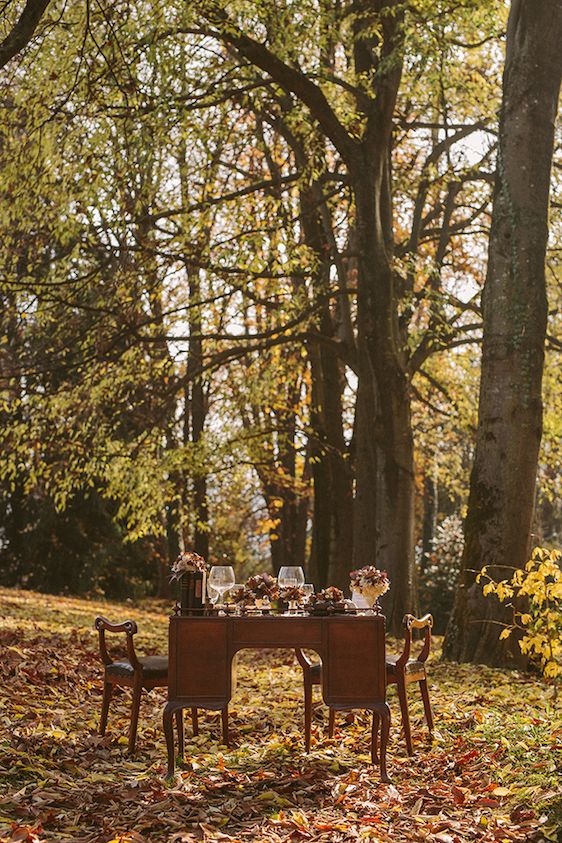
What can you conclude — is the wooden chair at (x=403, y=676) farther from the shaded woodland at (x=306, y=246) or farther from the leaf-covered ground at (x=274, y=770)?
the shaded woodland at (x=306, y=246)

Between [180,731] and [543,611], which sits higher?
[543,611]

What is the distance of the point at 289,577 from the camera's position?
6.93 m

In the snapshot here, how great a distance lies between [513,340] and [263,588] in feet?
16.1

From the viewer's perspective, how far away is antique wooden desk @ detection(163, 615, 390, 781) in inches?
259

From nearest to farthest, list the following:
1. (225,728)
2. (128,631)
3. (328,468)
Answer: (128,631), (225,728), (328,468)

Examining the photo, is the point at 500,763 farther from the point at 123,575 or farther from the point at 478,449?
the point at 123,575

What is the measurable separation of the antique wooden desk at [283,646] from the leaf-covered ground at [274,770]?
448 mm

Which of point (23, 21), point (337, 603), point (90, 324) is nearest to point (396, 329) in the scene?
point (90, 324)

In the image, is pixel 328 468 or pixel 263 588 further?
pixel 328 468

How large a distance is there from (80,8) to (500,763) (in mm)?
8859

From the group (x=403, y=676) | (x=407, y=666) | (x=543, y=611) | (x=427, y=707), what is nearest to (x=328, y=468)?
(x=543, y=611)

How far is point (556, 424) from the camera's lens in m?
14.8

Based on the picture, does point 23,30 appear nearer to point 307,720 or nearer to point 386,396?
point 307,720

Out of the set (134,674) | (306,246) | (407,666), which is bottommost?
(134,674)
